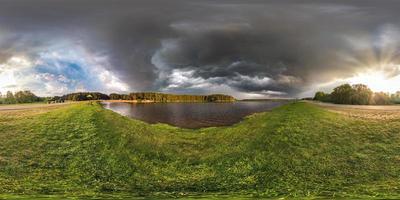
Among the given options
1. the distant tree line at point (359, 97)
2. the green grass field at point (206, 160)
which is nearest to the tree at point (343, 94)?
the distant tree line at point (359, 97)

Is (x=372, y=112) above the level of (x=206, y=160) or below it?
above

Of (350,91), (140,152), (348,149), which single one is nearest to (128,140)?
(140,152)

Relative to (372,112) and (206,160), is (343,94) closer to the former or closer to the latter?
(372,112)

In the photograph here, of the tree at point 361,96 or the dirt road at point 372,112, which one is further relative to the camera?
the tree at point 361,96

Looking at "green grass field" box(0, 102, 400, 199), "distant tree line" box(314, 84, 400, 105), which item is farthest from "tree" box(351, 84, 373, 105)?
"green grass field" box(0, 102, 400, 199)

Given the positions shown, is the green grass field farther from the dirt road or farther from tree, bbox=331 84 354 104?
tree, bbox=331 84 354 104

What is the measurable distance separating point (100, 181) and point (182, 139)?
14.5 m

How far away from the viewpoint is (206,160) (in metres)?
27.4

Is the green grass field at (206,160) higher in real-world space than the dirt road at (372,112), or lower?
Answer: lower

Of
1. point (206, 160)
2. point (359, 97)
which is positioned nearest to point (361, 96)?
point (359, 97)

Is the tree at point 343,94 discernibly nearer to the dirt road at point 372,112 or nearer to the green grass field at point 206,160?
the dirt road at point 372,112

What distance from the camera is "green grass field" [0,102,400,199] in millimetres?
20250

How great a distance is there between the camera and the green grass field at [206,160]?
66.4ft

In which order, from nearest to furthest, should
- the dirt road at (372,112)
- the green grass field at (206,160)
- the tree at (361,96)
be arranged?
the green grass field at (206,160), the dirt road at (372,112), the tree at (361,96)
